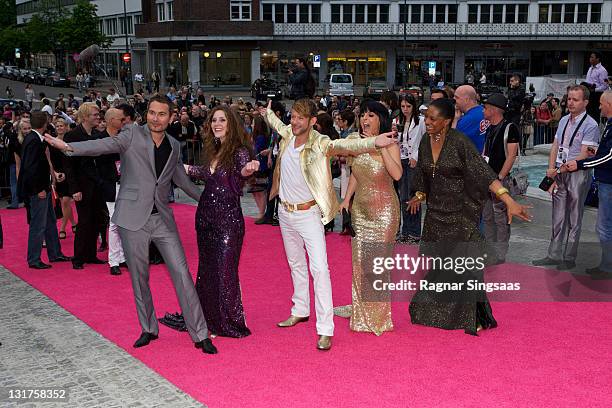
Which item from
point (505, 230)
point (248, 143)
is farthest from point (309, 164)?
point (505, 230)

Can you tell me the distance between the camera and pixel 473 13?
56.2 m

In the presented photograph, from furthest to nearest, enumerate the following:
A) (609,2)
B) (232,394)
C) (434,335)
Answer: (609,2) → (434,335) → (232,394)

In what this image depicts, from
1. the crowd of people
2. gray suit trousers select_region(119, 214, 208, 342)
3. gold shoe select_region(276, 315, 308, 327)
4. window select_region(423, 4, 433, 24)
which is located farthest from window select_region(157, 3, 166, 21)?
gray suit trousers select_region(119, 214, 208, 342)

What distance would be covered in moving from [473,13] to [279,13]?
15.9 m

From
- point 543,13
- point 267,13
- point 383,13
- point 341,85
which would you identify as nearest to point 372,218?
point 341,85

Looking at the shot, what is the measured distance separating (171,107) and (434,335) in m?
3.16

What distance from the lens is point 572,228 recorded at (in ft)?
28.1

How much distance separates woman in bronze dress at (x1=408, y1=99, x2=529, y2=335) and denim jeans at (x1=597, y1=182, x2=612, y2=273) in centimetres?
232

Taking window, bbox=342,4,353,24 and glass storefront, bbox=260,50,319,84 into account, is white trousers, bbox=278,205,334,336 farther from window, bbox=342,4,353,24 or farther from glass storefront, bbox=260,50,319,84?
glass storefront, bbox=260,50,319,84

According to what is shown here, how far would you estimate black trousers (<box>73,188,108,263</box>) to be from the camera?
9078 millimetres

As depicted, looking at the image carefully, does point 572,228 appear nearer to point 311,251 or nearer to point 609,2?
point 311,251

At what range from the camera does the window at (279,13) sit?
5703cm

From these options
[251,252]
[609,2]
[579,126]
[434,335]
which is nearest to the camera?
[434,335]

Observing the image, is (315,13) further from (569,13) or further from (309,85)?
(309,85)
